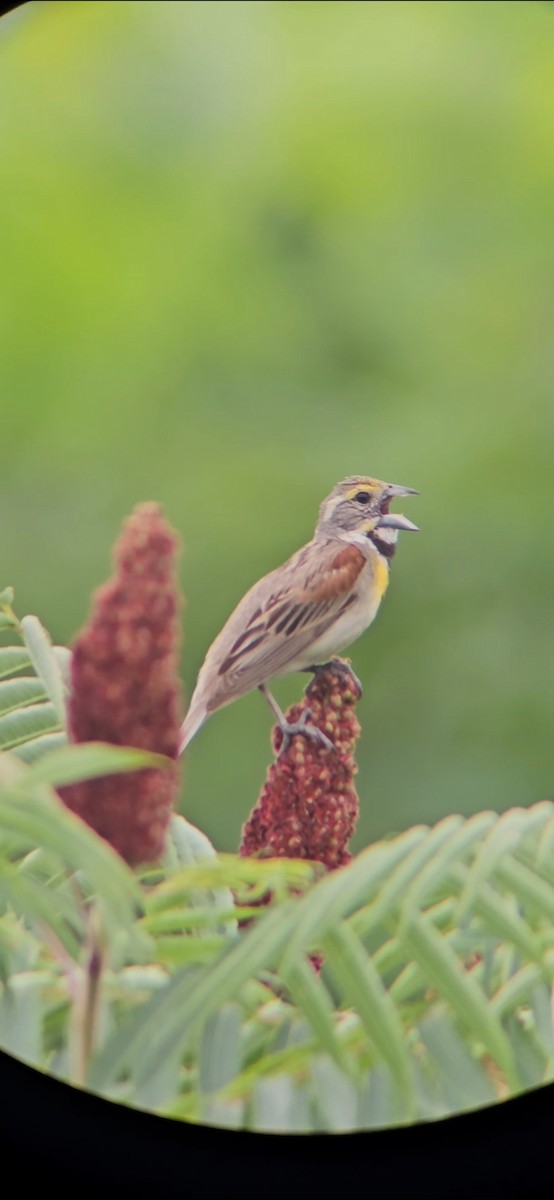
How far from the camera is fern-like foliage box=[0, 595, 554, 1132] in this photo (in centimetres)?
82

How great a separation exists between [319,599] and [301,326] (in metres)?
0.42

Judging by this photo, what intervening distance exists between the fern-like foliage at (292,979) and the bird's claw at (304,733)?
11 cm

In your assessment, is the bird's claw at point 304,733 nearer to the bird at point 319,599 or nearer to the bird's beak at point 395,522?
the bird at point 319,599

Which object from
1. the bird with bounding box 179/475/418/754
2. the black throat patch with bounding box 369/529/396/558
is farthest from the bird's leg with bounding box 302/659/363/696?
the black throat patch with bounding box 369/529/396/558

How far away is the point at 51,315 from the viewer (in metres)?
1.23

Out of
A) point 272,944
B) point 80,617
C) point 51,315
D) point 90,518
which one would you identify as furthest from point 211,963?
point 51,315

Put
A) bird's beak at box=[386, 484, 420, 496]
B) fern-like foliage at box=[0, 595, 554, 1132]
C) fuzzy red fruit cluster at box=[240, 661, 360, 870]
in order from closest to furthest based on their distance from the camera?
1. fern-like foliage at box=[0, 595, 554, 1132]
2. fuzzy red fruit cluster at box=[240, 661, 360, 870]
3. bird's beak at box=[386, 484, 420, 496]

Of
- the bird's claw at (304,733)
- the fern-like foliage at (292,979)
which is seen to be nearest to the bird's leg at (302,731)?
the bird's claw at (304,733)

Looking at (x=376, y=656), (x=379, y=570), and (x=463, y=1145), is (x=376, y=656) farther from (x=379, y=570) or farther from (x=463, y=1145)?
(x=463, y=1145)

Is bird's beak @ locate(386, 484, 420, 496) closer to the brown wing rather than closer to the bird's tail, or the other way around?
the brown wing

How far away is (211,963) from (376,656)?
311 mm

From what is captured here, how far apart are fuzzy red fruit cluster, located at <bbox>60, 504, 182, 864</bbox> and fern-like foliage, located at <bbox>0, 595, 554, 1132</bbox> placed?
4cm

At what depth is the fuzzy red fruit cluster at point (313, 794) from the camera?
941 millimetres

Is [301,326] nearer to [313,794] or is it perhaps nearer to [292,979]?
[313,794]
